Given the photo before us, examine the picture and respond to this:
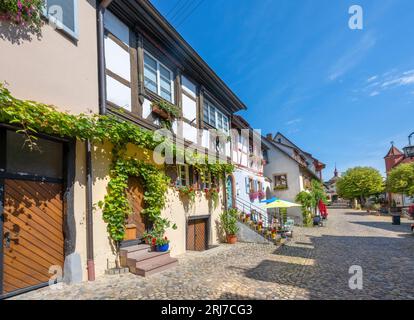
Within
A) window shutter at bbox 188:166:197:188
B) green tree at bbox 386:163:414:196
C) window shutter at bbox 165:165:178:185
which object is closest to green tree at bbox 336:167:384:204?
green tree at bbox 386:163:414:196

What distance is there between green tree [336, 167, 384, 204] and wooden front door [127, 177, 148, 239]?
153 ft

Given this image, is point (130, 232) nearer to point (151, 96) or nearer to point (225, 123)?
point (151, 96)

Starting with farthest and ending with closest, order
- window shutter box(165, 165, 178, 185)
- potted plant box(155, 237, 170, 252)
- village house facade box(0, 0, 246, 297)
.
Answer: window shutter box(165, 165, 178, 185)
potted plant box(155, 237, 170, 252)
village house facade box(0, 0, 246, 297)

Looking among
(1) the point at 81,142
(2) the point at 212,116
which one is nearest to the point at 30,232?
(1) the point at 81,142

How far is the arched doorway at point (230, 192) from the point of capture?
13582mm

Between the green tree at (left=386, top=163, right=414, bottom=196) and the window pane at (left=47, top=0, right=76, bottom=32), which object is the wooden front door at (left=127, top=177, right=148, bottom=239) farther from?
the green tree at (left=386, top=163, right=414, bottom=196)

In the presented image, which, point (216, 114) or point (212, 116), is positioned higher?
point (216, 114)

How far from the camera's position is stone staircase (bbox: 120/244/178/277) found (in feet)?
20.9

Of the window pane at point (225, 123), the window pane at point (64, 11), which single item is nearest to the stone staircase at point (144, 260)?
the window pane at point (64, 11)

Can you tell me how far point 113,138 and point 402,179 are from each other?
3404cm

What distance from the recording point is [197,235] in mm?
10922

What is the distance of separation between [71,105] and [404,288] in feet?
26.3

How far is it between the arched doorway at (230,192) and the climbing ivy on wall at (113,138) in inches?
176

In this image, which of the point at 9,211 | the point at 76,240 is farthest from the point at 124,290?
the point at 9,211
